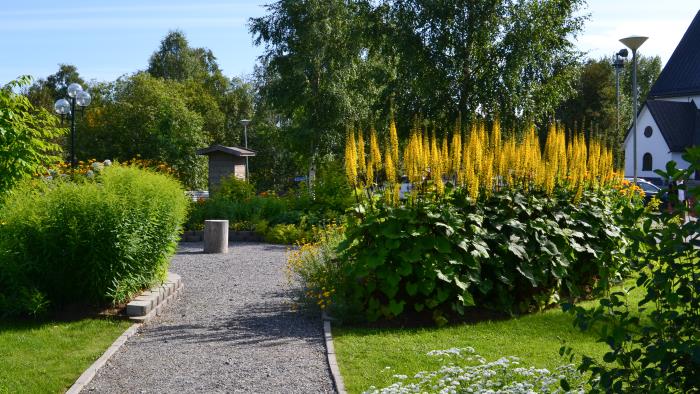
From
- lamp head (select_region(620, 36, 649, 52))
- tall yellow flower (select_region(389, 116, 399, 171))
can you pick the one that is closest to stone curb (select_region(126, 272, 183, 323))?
tall yellow flower (select_region(389, 116, 399, 171))

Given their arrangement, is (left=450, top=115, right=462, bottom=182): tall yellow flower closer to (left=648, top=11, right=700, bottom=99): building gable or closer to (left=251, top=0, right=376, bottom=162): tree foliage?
(left=251, top=0, right=376, bottom=162): tree foliage

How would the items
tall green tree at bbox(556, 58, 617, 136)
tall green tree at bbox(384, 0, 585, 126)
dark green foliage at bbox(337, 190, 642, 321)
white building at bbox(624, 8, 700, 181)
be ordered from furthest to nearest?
tall green tree at bbox(556, 58, 617, 136)
white building at bbox(624, 8, 700, 181)
tall green tree at bbox(384, 0, 585, 126)
dark green foliage at bbox(337, 190, 642, 321)

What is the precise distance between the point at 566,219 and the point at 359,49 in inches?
848

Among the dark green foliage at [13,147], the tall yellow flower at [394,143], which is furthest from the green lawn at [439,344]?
the dark green foliage at [13,147]

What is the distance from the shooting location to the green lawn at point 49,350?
17.4 ft

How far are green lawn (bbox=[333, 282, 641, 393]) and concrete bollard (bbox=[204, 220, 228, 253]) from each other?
6903mm

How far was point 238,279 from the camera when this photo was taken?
33.7 feet

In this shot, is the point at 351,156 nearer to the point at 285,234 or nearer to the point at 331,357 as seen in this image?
the point at 331,357

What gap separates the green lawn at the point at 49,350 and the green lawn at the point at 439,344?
7.26 ft

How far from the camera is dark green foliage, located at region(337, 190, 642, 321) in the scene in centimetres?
668

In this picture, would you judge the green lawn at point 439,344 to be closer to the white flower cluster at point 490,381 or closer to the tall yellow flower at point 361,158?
the white flower cluster at point 490,381

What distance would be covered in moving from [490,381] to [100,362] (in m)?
3.32

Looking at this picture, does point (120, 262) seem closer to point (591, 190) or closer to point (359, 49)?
point (591, 190)

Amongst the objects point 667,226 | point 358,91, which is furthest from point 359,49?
point 667,226
